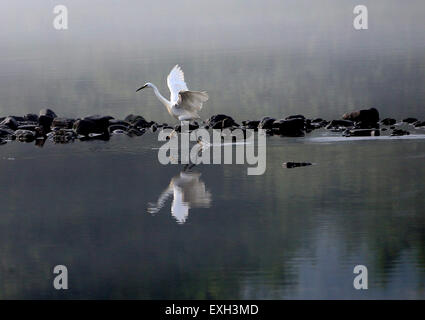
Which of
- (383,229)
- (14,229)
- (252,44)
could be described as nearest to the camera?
(383,229)

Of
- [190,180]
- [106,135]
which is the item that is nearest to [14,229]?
[190,180]

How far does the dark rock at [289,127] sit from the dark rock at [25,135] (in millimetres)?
5750

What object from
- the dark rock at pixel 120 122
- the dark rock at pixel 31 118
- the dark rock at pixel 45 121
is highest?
the dark rock at pixel 31 118

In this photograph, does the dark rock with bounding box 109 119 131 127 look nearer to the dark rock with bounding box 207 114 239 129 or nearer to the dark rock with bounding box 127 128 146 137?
the dark rock with bounding box 127 128 146 137

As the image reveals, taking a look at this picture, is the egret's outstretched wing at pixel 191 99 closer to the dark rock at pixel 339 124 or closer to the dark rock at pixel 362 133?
the dark rock at pixel 362 133

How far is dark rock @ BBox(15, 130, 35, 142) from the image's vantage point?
79.0 feet

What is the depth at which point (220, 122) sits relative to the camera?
25.3 meters

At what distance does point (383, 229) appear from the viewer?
13.5 meters

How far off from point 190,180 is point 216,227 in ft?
11.5

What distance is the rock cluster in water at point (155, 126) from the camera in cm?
2353

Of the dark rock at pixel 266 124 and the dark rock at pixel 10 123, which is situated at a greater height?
the dark rock at pixel 10 123

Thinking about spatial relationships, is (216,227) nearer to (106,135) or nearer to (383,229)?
(383,229)

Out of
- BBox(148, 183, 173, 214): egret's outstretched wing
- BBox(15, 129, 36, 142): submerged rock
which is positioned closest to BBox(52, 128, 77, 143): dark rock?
BBox(15, 129, 36, 142): submerged rock

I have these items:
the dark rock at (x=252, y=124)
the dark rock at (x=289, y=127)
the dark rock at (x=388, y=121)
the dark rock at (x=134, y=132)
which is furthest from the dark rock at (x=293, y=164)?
the dark rock at (x=134, y=132)
